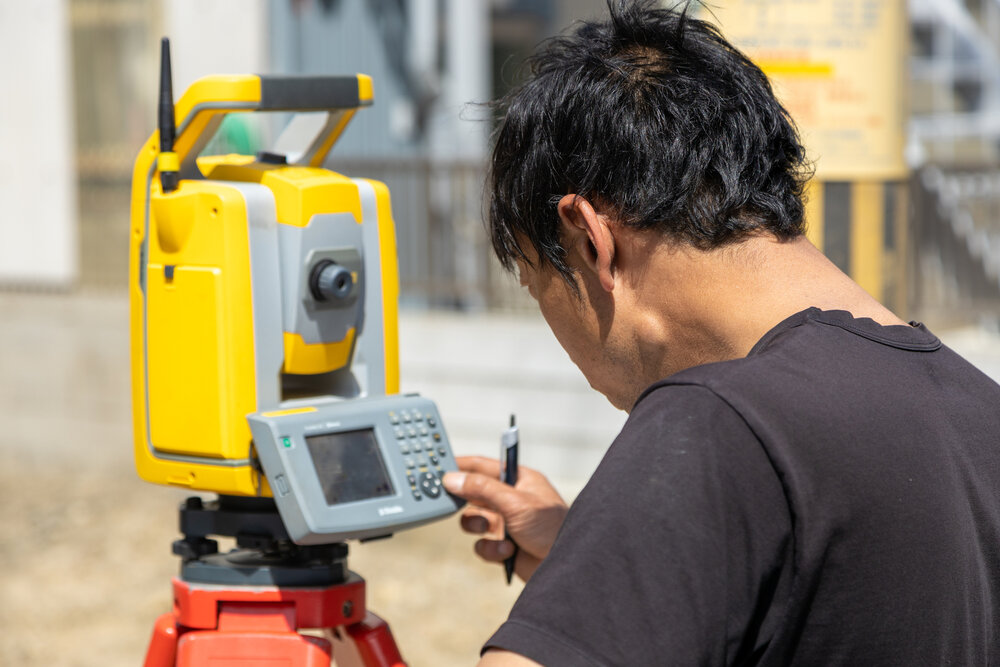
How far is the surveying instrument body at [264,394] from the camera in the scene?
5.90ft

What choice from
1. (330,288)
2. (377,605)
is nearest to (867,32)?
(330,288)

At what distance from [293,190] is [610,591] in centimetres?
101

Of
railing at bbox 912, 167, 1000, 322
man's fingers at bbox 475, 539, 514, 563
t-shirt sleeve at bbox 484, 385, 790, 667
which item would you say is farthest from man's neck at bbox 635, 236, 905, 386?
railing at bbox 912, 167, 1000, 322

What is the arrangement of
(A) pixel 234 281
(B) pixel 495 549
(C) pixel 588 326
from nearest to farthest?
1. (C) pixel 588 326
2. (A) pixel 234 281
3. (B) pixel 495 549

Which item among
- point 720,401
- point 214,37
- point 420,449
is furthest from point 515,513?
point 214,37

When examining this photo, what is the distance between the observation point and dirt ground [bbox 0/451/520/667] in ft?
14.8

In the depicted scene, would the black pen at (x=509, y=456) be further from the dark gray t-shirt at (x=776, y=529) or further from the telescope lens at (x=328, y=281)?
the dark gray t-shirt at (x=776, y=529)

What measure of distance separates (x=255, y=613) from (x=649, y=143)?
1.01m

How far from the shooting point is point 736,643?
1.07m

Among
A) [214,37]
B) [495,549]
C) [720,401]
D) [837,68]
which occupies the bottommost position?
[495,549]

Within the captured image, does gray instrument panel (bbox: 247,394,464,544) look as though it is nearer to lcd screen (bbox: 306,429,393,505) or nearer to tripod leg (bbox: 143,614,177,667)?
lcd screen (bbox: 306,429,393,505)

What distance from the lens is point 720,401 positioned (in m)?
1.10

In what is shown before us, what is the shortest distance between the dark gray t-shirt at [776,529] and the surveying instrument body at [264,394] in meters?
0.74

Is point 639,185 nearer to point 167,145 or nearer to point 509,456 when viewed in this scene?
point 509,456
